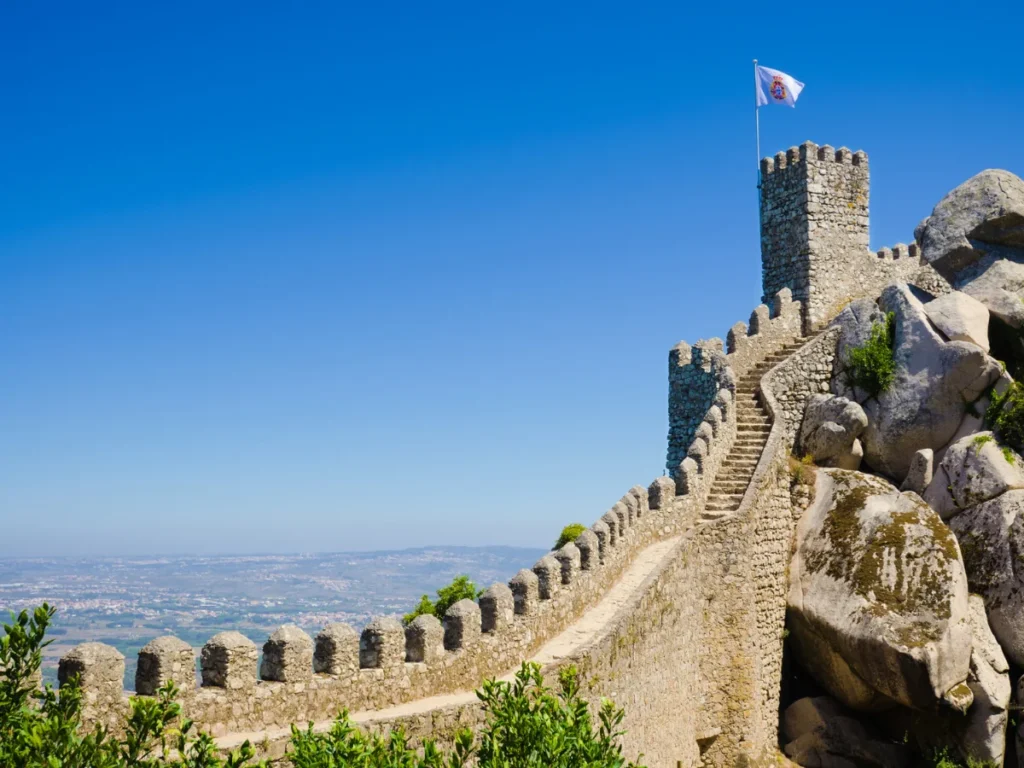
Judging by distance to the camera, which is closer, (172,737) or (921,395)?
(172,737)

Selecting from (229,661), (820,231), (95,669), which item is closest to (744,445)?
(820,231)

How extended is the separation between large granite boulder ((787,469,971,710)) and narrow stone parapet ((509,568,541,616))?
8073 mm

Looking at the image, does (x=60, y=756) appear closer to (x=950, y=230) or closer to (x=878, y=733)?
(x=878, y=733)

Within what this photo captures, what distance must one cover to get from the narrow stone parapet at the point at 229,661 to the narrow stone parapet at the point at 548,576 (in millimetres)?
5561

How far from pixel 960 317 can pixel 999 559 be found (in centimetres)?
552

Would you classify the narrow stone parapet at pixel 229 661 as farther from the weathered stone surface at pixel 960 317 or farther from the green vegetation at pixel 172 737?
the weathered stone surface at pixel 960 317

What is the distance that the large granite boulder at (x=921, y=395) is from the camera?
22.5 meters

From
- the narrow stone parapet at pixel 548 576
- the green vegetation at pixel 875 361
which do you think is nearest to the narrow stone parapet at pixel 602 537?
the narrow stone parapet at pixel 548 576

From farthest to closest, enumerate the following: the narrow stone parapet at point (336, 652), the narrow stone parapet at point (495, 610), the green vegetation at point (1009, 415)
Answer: the green vegetation at point (1009, 415) < the narrow stone parapet at point (495, 610) < the narrow stone parapet at point (336, 652)

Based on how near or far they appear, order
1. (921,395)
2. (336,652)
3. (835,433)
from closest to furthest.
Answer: (336,652)
(835,433)
(921,395)

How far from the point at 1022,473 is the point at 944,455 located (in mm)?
1541

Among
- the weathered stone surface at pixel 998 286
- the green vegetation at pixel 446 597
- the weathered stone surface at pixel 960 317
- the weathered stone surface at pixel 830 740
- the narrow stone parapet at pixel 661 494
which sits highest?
the weathered stone surface at pixel 998 286

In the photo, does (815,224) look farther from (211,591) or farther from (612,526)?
(211,591)

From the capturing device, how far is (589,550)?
15828mm
